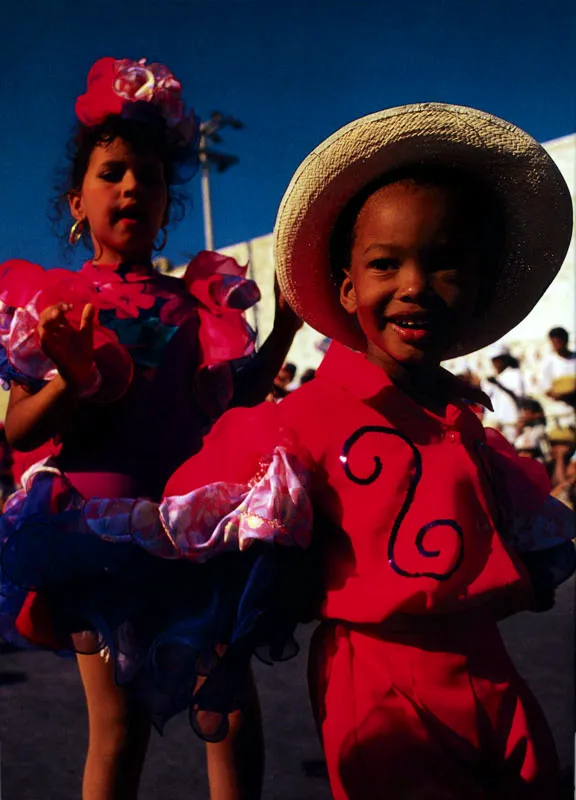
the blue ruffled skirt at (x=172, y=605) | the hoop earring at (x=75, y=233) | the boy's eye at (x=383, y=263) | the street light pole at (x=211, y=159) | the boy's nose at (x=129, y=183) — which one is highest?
the street light pole at (x=211, y=159)

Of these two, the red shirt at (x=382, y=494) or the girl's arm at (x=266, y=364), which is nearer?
the red shirt at (x=382, y=494)

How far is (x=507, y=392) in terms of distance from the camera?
368 inches

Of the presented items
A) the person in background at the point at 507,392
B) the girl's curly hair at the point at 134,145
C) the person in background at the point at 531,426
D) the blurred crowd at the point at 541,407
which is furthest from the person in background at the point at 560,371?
the girl's curly hair at the point at 134,145

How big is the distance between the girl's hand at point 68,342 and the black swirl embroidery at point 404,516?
573 millimetres

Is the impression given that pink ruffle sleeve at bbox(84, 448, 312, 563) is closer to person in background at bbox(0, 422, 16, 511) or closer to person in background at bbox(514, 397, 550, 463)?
person in background at bbox(0, 422, 16, 511)

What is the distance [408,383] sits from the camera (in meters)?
1.78

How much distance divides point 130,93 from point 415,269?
1.06 meters

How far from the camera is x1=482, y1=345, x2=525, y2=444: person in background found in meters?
9.32

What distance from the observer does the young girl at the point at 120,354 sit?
190cm

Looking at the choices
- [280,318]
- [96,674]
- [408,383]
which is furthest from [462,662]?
[280,318]

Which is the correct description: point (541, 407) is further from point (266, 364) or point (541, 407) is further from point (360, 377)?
point (360, 377)

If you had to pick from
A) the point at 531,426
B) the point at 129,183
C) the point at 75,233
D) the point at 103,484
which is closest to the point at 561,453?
the point at 531,426

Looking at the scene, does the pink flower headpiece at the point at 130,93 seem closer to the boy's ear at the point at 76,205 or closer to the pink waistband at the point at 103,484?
the boy's ear at the point at 76,205

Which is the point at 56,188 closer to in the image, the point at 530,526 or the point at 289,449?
the point at 289,449
